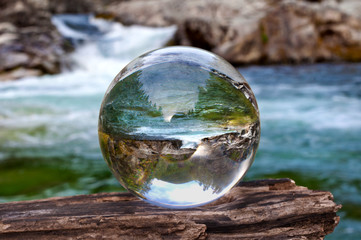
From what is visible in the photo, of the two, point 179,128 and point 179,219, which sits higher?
point 179,128

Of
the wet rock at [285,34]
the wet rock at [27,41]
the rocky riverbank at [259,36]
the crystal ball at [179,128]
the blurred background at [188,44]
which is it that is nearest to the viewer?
the crystal ball at [179,128]

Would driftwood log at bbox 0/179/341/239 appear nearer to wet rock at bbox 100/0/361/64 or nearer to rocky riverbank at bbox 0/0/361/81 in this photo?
rocky riverbank at bbox 0/0/361/81

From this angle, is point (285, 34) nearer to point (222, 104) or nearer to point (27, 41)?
point (27, 41)

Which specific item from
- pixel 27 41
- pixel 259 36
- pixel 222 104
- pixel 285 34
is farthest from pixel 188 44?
pixel 222 104

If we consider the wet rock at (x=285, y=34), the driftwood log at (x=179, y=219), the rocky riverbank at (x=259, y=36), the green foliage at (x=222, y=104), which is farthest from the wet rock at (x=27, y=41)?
the green foliage at (x=222, y=104)

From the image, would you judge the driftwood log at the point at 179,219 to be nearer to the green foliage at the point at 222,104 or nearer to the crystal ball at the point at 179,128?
the crystal ball at the point at 179,128

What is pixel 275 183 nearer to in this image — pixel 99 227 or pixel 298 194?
pixel 298 194
